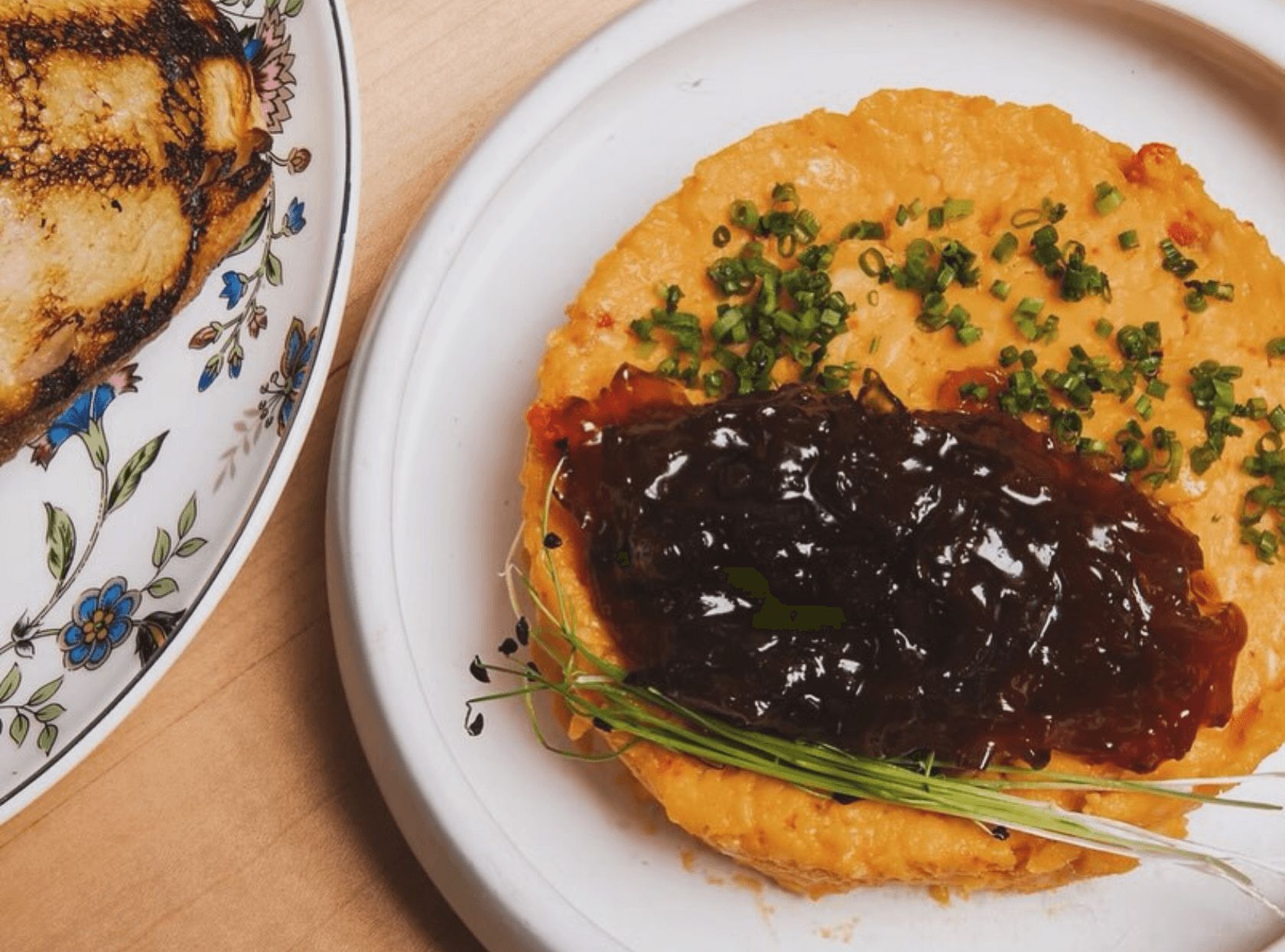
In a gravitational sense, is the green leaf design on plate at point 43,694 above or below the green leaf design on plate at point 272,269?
below

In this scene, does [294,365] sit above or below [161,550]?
above

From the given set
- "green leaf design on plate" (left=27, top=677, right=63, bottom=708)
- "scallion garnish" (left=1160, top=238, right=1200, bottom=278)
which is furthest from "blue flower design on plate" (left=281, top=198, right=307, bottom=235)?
"scallion garnish" (left=1160, top=238, right=1200, bottom=278)

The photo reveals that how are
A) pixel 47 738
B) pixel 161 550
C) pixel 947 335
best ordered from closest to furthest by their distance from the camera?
pixel 947 335, pixel 47 738, pixel 161 550

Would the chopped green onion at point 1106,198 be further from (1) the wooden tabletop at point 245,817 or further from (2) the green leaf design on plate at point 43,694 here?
(2) the green leaf design on plate at point 43,694

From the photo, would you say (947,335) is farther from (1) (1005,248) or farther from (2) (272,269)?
(2) (272,269)

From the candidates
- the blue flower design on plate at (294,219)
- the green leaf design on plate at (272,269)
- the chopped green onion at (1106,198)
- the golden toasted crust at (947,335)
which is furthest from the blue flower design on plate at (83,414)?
the chopped green onion at (1106,198)

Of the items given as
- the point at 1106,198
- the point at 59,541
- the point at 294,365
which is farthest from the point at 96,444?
the point at 1106,198
